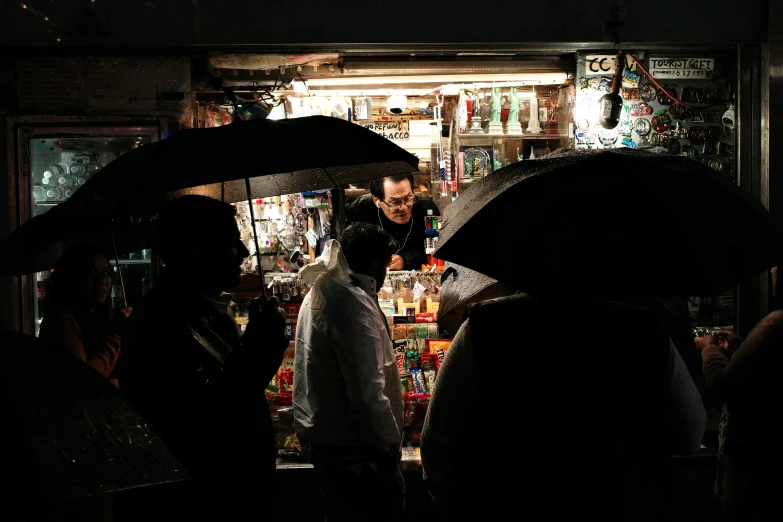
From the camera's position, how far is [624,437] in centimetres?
221

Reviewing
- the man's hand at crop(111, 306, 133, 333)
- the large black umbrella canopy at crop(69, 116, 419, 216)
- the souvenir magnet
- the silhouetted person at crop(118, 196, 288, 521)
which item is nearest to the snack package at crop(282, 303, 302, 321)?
the man's hand at crop(111, 306, 133, 333)

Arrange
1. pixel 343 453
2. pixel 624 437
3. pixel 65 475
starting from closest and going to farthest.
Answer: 1. pixel 65 475
2. pixel 624 437
3. pixel 343 453

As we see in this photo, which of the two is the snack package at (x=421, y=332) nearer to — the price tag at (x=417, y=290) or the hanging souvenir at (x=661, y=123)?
the price tag at (x=417, y=290)

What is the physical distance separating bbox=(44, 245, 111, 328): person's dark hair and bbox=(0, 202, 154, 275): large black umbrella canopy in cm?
30

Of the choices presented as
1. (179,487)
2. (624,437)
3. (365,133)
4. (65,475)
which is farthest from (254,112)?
(65,475)

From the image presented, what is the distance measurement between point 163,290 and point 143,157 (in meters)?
0.54

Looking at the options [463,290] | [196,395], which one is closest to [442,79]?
[463,290]

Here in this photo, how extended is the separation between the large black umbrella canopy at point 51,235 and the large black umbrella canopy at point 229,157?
0.36 ft

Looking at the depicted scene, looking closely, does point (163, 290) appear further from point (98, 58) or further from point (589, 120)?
point (589, 120)

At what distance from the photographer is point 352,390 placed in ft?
12.0

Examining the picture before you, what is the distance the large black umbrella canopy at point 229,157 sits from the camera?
2357 mm

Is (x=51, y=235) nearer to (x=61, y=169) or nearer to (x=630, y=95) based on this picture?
(x=61, y=169)

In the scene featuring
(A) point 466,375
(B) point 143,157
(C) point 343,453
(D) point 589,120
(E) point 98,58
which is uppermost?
(E) point 98,58

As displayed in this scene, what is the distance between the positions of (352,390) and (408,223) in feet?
9.38
